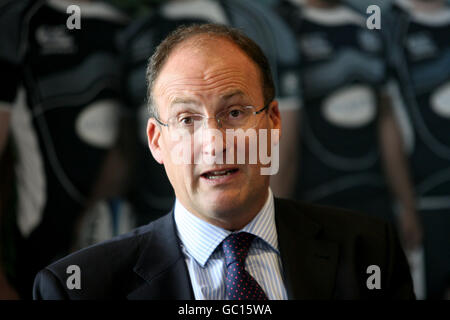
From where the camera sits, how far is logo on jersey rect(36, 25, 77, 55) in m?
2.02

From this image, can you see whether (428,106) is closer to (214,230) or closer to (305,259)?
(305,259)

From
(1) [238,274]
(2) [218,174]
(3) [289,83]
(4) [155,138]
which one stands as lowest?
(1) [238,274]

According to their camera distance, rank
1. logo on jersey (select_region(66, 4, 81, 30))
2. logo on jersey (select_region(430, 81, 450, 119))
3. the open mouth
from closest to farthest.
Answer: the open mouth < logo on jersey (select_region(66, 4, 81, 30)) < logo on jersey (select_region(430, 81, 450, 119))

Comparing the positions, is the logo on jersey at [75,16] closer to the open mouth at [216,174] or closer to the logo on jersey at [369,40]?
the open mouth at [216,174]

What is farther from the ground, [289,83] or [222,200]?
[289,83]

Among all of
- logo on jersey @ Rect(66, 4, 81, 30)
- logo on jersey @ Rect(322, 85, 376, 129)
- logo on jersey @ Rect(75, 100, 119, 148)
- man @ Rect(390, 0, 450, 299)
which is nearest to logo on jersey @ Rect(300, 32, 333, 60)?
logo on jersey @ Rect(322, 85, 376, 129)

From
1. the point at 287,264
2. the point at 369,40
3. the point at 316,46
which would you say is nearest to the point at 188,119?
the point at 287,264

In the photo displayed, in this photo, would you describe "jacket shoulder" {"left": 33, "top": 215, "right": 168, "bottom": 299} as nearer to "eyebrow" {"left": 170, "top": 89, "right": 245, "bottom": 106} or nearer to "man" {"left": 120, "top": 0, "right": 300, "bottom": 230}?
"eyebrow" {"left": 170, "top": 89, "right": 245, "bottom": 106}

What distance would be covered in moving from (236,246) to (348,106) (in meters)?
1.35

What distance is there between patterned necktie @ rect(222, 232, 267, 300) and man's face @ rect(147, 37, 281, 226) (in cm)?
6

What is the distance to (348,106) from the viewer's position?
226 cm

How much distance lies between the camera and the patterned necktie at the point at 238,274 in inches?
43.7
